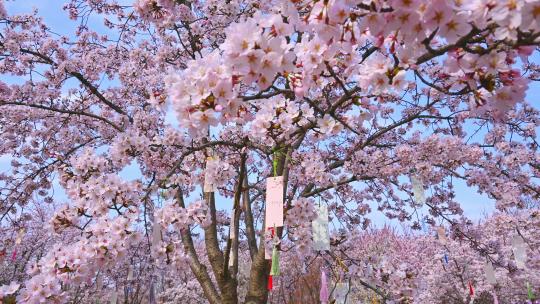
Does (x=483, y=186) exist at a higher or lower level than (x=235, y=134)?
lower

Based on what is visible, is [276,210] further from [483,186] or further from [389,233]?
[389,233]

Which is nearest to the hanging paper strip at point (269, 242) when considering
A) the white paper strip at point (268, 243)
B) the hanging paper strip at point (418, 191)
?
the white paper strip at point (268, 243)

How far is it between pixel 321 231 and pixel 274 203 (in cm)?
76

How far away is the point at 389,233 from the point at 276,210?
23.6 m

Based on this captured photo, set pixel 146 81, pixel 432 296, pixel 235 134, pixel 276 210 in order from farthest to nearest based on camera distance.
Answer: pixel 432 296
pixel 146 81
pixel 235 134
pixel 276 210

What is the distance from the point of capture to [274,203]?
2.95 metres

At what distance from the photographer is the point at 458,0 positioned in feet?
4.33

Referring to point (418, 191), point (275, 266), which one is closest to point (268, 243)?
point (275, 266)

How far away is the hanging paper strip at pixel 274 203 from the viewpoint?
9.44ft

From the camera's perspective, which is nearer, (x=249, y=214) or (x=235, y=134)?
(x=235, y=134)

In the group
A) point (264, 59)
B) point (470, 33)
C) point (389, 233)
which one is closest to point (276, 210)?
point (264, 59)

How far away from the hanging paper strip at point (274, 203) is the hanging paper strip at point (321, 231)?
69 cm

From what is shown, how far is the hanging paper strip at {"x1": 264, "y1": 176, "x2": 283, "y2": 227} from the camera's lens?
9.44ft

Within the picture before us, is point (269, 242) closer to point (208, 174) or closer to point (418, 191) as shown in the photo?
point (208, 174)
